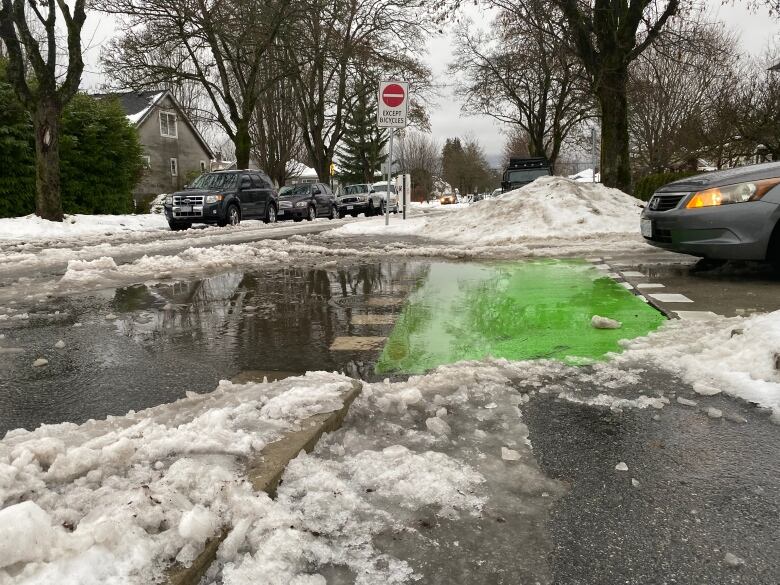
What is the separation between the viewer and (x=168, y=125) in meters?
44.2

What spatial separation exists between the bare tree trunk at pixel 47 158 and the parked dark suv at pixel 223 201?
10.1ft

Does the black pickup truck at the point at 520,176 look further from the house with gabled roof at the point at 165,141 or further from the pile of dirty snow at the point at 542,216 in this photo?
the house with gabled roof at the point at 165,141

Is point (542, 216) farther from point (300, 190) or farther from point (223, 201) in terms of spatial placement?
point (300, 190)

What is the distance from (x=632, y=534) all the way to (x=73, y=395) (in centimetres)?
277

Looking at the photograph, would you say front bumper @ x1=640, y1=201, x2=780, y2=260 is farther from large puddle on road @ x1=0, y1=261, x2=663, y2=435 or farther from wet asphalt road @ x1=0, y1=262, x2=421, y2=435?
wet asphalt road @ x1=0, y1=262, x2=421, y2=435

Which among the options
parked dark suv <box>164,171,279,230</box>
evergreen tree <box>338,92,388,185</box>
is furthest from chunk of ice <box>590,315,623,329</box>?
evergreen tree <box>338,92,388,185</box>

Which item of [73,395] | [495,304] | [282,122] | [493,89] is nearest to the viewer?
[73,395]

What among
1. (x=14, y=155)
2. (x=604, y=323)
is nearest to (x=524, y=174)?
(x=14, y=155)

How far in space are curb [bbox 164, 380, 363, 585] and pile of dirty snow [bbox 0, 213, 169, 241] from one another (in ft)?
47.8

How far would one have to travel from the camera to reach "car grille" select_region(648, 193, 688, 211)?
22.2 feet

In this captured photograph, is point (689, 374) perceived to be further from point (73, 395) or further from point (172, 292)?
point (172, 292)

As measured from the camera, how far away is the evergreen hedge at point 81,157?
63.0 feet

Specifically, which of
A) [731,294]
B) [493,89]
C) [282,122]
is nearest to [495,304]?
[731,294]

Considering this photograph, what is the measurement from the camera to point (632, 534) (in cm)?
186
